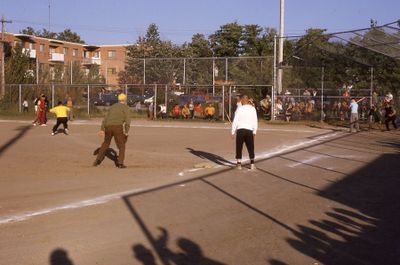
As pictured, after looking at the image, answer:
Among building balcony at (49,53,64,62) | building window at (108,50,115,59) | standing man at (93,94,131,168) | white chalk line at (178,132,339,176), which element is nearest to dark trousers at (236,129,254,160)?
white chalk line at (178,132,339,176)

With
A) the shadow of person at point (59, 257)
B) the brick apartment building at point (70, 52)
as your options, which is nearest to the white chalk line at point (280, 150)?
the shadow of person at point (59, 257)

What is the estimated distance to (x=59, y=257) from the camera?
580cm

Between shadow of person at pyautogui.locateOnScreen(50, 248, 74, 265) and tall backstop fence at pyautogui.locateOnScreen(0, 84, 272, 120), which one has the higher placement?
tall backstop fence at pyautogui.locateOnScreen(0, 84, 272, 120)

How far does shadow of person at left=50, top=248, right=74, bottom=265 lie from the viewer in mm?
5633

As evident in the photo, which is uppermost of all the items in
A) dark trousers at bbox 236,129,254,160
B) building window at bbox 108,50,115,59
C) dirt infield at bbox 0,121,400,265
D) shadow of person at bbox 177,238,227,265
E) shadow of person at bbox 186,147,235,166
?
building window at bbox 108,50,115,59

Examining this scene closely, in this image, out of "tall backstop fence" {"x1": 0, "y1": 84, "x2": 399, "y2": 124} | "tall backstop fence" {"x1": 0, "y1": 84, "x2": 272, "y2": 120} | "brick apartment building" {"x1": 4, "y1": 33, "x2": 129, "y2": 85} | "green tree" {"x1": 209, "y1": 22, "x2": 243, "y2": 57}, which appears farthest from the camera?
"brick apartment building" {"x1": 4, "y1": 33, "x2": 129, "y2": 85}

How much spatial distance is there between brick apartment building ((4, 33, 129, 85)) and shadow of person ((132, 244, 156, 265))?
6778 centimetres

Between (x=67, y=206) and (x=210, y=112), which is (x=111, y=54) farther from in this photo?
(x=67, y=206)

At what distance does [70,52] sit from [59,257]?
288 ft

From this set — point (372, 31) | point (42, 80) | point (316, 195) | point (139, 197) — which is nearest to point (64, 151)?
point (139, 197)

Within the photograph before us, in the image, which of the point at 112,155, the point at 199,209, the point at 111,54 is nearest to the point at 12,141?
the point at 112,155

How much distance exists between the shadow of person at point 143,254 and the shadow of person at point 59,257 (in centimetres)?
74

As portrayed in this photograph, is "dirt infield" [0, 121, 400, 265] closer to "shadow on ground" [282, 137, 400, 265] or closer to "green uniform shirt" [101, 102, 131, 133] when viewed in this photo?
"shadow on ground" [282, 137, 400, 265]

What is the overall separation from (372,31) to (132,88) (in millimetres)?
21120
